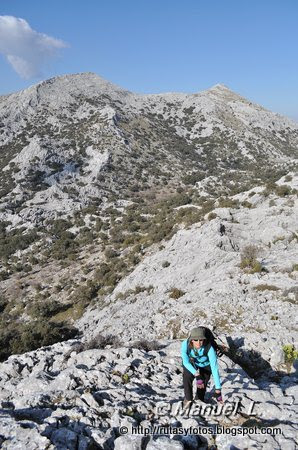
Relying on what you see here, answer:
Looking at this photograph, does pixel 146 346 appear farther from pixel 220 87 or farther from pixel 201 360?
pixel 220 87

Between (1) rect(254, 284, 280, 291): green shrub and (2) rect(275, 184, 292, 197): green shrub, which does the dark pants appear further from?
(2) rect(275, 184, 292, 197): green shrub

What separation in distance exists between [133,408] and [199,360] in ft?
6.49

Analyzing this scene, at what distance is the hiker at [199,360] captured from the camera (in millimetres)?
7449

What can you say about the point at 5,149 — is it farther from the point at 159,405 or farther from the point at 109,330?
the point at 159,405

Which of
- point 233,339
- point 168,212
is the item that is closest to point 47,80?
point 168,212

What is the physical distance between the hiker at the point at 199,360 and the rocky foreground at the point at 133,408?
0.42 meters

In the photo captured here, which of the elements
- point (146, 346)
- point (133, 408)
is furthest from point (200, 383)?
point (146, 346)

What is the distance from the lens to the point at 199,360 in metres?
7.79

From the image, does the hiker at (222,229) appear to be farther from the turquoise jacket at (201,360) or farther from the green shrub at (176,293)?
the turquoise jacket at (201,360)

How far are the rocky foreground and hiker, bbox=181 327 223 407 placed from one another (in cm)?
42

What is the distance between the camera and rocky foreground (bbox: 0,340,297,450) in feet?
21.9

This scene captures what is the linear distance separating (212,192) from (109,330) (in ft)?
121

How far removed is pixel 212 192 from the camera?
168ft

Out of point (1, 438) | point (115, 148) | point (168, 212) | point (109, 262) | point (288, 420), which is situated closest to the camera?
point (1, 438)
